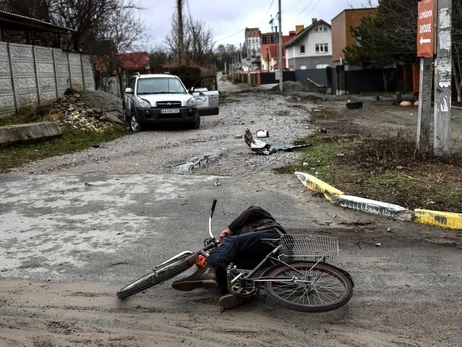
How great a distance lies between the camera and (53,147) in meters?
13.3

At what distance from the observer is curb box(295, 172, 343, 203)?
7.09 meters

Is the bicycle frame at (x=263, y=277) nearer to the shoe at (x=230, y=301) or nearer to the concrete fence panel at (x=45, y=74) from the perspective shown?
the shoe at (x=230, y=301)

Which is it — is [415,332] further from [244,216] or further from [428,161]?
[428,161]

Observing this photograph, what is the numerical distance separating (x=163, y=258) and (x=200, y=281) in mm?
1066

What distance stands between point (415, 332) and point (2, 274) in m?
3.70

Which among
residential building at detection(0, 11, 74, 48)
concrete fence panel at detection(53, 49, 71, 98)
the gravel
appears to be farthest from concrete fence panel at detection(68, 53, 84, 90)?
the gravel

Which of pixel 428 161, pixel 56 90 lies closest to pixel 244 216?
pixel 428 161

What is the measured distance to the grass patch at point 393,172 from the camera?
22.2ft

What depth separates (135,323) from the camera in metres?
3.89

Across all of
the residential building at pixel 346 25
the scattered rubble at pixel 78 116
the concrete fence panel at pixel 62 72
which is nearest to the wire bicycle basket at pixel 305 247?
the scattered rubble at pixel 78 116

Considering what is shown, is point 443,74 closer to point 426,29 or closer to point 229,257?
point 426,29

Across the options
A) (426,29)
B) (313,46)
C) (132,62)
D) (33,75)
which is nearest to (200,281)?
(426,29)

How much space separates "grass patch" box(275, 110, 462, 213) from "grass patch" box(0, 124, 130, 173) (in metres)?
5.89

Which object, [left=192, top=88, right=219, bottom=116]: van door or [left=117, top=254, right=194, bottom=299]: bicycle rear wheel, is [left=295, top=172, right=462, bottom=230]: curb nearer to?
[left=117, top=254, right=194, bottom=299]: bicycle rear wheel
